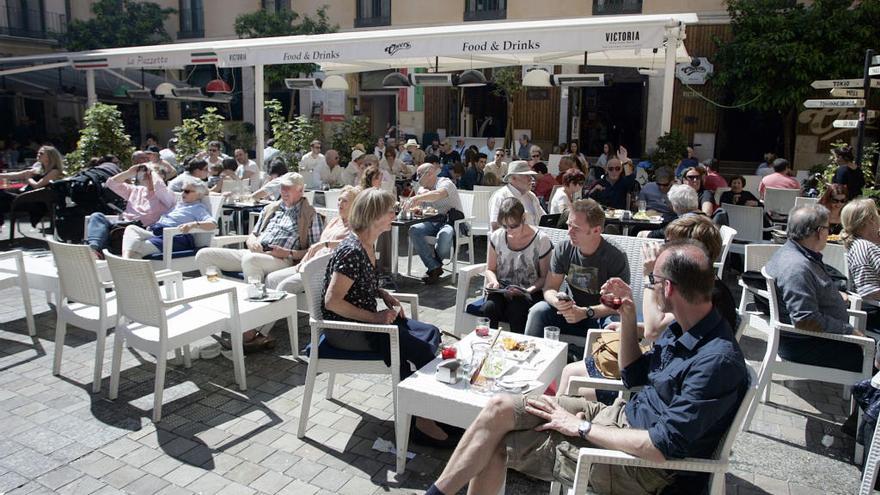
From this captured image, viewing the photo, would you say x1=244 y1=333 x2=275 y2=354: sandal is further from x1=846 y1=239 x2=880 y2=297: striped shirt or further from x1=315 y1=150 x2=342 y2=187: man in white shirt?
x1=315 y1=150 x2=342 y2=187: man in white shirt

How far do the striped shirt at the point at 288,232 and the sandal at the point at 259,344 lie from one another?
895 mm

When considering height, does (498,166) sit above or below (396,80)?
below

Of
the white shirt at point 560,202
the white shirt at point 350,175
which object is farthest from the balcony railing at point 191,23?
the white shirt at point 560,202

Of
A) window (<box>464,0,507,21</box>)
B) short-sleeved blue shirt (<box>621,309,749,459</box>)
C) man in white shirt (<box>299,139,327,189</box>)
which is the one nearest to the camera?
short-sleeved blue shirt (<box>621,309,749,459</box>)

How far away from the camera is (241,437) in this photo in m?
→ 3.59

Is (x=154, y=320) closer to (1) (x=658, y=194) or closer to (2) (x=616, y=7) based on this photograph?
(1) (x=658, y=194)

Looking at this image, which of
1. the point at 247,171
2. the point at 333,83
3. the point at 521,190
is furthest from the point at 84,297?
the point at 333,83

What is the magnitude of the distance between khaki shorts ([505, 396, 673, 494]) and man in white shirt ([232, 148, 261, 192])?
→ 7.97 metres

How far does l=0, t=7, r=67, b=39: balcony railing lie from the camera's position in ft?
75.0

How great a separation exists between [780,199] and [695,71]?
8.08m

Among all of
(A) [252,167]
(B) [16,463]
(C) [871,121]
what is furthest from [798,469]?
Answer: (C) [871,121]

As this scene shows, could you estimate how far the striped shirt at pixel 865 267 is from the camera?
4.21m

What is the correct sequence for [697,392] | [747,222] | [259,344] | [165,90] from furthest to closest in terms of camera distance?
[165,90] → [747,222] → [259,344] → [697,392]

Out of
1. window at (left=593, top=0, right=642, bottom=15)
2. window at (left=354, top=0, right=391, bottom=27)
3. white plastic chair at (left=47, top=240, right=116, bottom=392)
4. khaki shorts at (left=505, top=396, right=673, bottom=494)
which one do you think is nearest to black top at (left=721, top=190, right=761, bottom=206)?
khaki shorts at (left=505, top=396, right=673, bottom=494)
